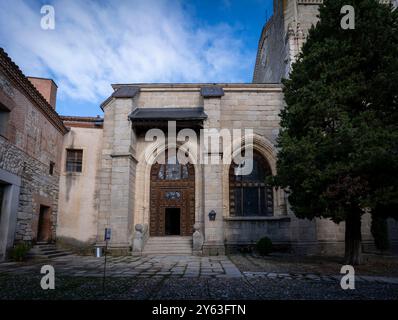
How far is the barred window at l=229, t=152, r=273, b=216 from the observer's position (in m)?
13.8

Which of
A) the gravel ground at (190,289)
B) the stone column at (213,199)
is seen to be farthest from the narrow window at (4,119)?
the stone column at (213,199)

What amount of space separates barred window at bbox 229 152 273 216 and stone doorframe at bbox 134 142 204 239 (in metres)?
1.49

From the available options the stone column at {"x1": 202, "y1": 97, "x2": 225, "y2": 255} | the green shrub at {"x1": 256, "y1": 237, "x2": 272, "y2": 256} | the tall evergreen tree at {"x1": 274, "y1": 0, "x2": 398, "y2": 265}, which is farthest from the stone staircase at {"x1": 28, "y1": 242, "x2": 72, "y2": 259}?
the tall evergreen tree at {"x1": 274, "y1": 0, "x2": 398, "y2": 265}

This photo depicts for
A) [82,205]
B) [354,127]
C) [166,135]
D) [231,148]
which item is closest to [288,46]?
[231,148]

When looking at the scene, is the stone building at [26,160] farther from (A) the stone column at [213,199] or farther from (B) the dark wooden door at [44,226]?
(A) the stone column at [213,199]

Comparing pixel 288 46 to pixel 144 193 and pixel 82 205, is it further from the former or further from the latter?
pixel 82 205

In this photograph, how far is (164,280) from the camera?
6262 mm

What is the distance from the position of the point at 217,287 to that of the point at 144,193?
29.1ft

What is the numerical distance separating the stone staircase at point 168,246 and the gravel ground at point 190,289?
19.4ft

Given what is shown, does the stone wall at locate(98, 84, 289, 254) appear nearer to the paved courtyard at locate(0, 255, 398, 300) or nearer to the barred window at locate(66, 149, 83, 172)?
the barred window at locate(66, 149, 83, 172)

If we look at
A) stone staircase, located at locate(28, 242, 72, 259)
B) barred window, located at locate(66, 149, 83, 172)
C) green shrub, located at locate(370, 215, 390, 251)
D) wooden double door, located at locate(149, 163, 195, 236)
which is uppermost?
barred window, located at locate(66, 149, 83, 172)

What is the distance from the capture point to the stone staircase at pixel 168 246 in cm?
1226

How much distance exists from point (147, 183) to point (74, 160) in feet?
12.0

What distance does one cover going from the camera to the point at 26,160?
Result: 35.5 ft
